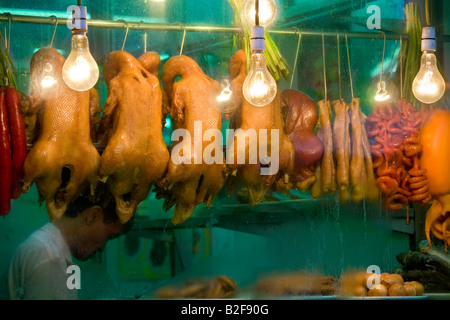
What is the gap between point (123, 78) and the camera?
122 inches

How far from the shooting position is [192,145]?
10.2 ft

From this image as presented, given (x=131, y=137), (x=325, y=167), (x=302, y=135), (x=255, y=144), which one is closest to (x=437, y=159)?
(x=325, y=167)

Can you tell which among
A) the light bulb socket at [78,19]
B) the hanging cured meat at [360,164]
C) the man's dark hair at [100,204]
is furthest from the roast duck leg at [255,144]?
the light bulb socket at [78,19]

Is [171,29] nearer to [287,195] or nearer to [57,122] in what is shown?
[57,122]

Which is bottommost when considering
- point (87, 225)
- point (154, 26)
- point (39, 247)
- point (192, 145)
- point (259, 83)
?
point (39, 247)

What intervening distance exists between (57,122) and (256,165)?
1003mm

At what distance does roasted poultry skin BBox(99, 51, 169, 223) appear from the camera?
3002 mm

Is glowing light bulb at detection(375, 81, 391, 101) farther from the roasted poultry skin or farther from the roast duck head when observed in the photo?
the roast duck head

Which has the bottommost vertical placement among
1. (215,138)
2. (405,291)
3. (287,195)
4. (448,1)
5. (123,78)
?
(405,291)

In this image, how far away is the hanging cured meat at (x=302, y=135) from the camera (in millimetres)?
3387

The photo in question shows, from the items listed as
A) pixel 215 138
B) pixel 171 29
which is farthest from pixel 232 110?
pixel 171 29

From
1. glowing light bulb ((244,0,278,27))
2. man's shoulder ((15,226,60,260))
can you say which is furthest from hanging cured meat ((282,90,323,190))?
man's shoulder ((15,226,60,260))

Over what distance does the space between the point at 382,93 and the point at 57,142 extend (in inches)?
73.3

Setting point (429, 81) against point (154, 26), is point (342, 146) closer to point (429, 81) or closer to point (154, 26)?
point (429, 81)
